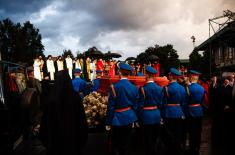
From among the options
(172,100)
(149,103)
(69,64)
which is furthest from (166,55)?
(149,103)

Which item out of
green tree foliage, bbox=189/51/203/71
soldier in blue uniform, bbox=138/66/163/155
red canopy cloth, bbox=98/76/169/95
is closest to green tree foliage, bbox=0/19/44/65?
green tree foliage, bbox=189/51/203/71

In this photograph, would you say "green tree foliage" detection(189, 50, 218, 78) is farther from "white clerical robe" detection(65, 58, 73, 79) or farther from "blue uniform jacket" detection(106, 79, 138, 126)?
"blue uniform jacket" detection(106, 79, 138, 126)

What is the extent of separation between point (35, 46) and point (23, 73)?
7078cm

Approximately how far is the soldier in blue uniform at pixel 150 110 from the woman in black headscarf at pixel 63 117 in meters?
3.13

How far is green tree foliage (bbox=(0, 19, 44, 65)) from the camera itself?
6216 cm

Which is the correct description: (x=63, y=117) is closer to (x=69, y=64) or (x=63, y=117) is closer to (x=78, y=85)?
(x=78, y=85)

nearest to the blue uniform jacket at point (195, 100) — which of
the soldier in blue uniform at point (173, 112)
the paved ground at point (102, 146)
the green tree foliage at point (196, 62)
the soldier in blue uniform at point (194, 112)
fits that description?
the soldier in blue uniform at point (194, 112)

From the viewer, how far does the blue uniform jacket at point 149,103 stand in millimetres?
8031

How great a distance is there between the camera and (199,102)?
30.8ft

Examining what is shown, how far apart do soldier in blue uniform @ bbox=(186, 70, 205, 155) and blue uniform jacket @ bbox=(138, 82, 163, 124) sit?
4.76ft

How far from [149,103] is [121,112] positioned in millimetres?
924

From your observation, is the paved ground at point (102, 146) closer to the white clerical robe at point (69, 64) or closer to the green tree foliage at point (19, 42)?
the white clerical robe at point (69, 64)

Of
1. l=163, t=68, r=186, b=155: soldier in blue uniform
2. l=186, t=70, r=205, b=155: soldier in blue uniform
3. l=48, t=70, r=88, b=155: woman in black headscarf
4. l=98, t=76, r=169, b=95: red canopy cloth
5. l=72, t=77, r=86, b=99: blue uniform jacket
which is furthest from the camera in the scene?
l=72, t=77, r=86, b=99: blue uniform jacket

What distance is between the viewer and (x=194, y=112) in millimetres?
9320
